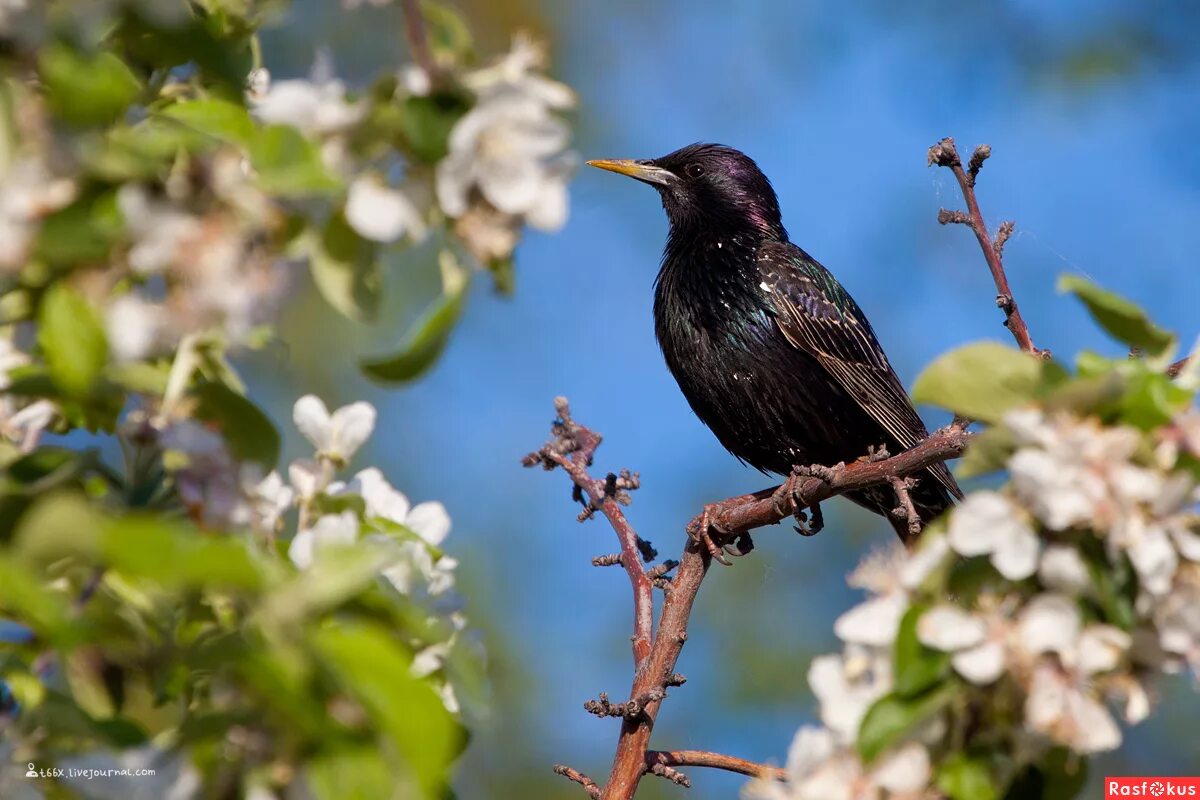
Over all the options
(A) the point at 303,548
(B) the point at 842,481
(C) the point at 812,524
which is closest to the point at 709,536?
(B) the point at 842,481

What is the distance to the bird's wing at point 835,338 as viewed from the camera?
4.99 m

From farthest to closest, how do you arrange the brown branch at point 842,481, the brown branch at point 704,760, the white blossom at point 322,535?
1. the brown branch at point 842,481
2. the brown branch at point 704,760
3. the white blossom at point 322,535

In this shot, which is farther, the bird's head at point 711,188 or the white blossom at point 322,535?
the bird's head at point 711,188

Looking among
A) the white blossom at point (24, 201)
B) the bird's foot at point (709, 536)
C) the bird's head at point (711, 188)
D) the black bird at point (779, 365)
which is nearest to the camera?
the white blossom at point (24, 201)

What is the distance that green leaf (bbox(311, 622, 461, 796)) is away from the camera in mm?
972

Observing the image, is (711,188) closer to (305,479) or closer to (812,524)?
(812,524)

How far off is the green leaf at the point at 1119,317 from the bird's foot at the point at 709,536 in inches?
76.4

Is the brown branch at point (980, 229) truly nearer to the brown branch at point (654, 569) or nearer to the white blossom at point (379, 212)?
the brown branch at point (654, 569)

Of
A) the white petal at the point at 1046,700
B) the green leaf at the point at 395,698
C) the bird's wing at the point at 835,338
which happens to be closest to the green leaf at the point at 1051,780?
the white petal at the point at 1046,700

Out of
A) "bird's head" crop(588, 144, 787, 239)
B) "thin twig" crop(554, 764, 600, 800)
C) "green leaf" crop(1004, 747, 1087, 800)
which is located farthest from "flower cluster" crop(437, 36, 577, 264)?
"bird's head" crop(588, 144, 787, 239)

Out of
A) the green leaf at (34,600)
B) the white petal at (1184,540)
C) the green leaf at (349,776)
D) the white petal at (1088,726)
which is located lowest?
the green leaf at (349,776)

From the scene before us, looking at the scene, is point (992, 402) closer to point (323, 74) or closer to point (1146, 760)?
point (323, 74)

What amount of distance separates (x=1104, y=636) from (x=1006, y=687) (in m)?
0.09

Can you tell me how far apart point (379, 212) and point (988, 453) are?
544mm
